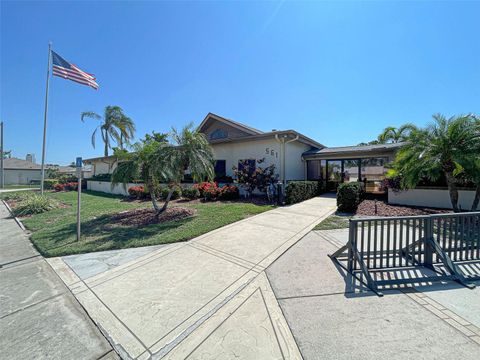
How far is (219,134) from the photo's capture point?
16141 mm

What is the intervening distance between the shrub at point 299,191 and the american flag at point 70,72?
1231cm

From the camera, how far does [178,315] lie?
2.52 meters

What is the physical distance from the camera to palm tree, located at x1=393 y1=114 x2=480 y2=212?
638 centimetres

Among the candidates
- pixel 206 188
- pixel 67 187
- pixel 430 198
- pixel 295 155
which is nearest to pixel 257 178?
pixel 206 188

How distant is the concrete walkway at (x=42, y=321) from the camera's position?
2.07 metres

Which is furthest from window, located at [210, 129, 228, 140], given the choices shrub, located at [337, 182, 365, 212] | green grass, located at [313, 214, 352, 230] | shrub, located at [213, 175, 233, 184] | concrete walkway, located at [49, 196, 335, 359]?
concrete walkway, located at [49, 196, 335, 359]

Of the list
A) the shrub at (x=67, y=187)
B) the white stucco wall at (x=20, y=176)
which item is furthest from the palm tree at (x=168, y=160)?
the white stucco wall at (x=20, y=176)

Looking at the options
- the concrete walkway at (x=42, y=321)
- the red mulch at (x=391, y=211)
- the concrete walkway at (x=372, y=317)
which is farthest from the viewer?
the red mulch at (x=391, y=211)

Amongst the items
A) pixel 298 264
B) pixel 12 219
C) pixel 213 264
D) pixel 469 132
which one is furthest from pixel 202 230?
pixel 12 219

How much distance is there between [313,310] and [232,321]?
3.50ft

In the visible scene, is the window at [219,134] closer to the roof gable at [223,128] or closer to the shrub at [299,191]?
the roof gable at [223,128]

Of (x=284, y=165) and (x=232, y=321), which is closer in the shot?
(x=232, y=321)

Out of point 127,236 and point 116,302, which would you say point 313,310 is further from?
point 127,236

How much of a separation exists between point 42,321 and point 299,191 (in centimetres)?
985
